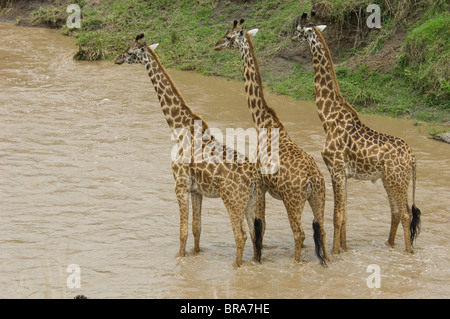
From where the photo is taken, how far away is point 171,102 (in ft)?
23.6

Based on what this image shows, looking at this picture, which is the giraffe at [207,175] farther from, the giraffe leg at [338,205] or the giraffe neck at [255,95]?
the giraffe leg at [338,205]

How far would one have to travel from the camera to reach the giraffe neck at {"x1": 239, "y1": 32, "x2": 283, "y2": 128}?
712 centimetres

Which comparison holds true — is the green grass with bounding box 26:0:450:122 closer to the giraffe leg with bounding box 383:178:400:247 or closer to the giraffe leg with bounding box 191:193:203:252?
the giraffe leg with bounding box 383:178:400:247

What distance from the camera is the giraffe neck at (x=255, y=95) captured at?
7.12 m

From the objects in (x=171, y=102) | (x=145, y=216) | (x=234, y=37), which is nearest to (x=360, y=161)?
(x=234, y=37)

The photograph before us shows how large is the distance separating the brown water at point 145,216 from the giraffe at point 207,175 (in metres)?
0.39

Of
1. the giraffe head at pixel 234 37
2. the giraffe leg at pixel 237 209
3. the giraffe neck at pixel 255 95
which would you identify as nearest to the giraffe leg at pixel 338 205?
the giraffe neck at pixel 255 95

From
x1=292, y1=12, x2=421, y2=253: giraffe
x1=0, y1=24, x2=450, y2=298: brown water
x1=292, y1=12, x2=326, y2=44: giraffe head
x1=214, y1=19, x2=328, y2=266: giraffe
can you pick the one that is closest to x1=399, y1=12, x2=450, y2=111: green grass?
x1=0, y1=24, x2=450, y2=298: brown water

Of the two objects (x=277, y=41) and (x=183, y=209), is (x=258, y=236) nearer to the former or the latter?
(x=183, y=209)

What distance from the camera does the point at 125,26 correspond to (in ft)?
61.5

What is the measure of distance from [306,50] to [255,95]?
7.54 m

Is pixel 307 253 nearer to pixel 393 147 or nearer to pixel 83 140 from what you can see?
pixel 393 147
